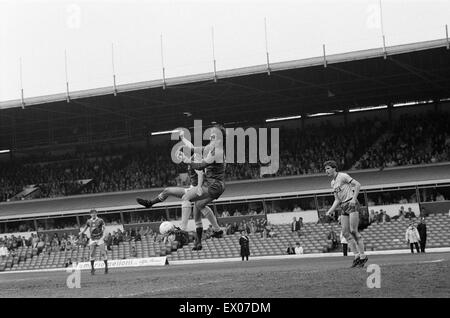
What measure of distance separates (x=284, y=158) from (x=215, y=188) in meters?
36.9

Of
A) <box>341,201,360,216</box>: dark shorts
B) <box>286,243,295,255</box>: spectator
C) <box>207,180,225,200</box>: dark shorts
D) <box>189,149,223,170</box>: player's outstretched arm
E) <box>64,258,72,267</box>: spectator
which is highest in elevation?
<box>189,149,223,170</box>: player's outstretched arm

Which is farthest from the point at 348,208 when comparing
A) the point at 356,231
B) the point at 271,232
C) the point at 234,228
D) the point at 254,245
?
the point at 234,228

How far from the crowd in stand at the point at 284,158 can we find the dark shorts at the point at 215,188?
110 feet

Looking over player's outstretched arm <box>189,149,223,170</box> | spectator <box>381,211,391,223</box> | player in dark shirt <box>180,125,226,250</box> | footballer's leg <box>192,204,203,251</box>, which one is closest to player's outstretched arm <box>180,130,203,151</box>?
player in dark shirt <box>180,125,226,250</box>

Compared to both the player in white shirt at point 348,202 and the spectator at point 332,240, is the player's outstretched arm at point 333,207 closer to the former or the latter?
the player in white shirt at point 348,202

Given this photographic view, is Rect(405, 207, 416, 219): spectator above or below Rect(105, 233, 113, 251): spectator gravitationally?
above

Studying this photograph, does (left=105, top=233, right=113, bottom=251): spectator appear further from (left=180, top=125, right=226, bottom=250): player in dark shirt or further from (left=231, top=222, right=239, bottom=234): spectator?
(left=180, top=125, right=226, bottom=250): player in dark shirt

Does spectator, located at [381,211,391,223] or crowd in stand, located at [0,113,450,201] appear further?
crowd in stand, located at [0,113,450,201]

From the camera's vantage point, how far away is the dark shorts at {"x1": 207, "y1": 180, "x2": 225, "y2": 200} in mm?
12184

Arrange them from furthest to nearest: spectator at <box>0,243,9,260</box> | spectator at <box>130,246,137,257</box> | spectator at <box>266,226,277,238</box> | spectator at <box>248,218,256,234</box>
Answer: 1. spectator at <box>0,243,9,260</box>
2. spectator at <box>248,218,256,234</box>
3. spectator at <box>130,246,137,257</box>
4. spectator at <box>266,226,277,238</box>

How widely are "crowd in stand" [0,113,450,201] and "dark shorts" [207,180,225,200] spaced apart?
33584 millimetres

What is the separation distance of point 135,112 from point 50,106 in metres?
6.39
